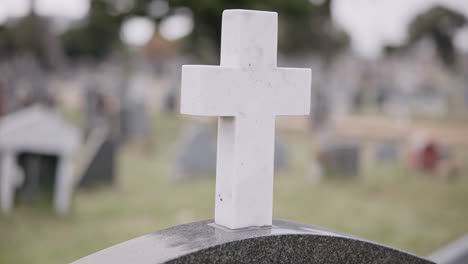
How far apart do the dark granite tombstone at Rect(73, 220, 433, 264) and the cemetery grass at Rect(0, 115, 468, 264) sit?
3.84 meters

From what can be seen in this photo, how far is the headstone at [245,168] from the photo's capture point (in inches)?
85.9

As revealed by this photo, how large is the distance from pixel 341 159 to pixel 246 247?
26.6 feet

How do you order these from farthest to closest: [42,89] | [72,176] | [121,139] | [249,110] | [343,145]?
[42,89], [121,139], [343,145], [72,176], [249,110]

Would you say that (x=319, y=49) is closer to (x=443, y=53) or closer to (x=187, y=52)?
(x=187, y=52)

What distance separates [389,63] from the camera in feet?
161

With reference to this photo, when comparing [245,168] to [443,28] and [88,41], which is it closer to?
[443,28]

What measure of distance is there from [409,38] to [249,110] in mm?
44374

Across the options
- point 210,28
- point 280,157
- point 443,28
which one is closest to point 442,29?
point 443,28

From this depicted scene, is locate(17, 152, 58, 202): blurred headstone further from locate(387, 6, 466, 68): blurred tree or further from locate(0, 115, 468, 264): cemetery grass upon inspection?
locate(387, 6, 466, 68): blurred tree

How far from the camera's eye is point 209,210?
782cm

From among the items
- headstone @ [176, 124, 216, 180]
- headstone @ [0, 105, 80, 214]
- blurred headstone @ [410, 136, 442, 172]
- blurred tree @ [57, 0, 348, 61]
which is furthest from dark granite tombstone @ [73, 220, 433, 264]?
blurred tree @ [57, 0, 348, 61]

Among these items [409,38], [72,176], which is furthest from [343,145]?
[409,38]

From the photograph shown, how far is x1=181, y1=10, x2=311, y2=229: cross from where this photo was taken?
2.23 m

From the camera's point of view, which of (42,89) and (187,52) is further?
(187,52)
